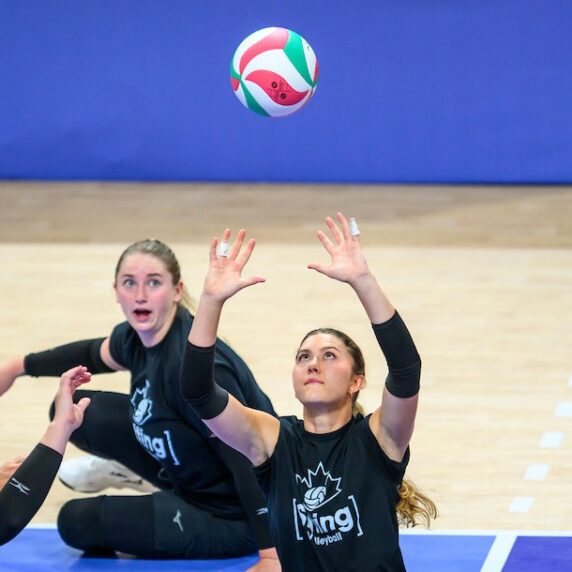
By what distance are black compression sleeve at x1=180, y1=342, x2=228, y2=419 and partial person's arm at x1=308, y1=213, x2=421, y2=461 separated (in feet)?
1.28

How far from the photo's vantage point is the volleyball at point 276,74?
209 inches

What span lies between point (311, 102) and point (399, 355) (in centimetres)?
677

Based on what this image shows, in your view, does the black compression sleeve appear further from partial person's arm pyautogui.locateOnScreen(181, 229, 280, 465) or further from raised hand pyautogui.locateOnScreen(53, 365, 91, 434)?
raised hand pyautogui.locateOnScreen(53, 365, 91, 434)

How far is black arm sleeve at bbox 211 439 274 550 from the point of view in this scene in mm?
4625

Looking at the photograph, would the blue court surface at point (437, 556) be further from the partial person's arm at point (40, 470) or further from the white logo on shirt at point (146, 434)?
the partial person's arm at point (40, 470)

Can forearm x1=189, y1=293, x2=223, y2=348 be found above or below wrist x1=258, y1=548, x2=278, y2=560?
above

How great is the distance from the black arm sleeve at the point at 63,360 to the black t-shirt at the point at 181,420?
404 millimetres

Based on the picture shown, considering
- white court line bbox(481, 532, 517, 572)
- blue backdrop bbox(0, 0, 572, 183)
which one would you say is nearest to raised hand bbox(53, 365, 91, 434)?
white court line bbox(481, 532, 517, 572)

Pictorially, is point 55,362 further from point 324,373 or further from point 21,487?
point 324,373

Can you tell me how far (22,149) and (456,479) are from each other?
607cm

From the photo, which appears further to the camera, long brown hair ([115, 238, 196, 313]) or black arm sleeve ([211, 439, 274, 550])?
long brown hair ([115, 238, 196, 313])

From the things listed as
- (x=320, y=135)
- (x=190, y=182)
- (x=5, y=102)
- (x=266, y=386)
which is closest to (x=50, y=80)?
(x=5, y=102)

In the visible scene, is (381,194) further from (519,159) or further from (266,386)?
(266,386)

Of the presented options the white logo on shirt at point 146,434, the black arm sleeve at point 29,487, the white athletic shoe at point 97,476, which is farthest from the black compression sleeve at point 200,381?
the white athletic shoe at point 97,476
